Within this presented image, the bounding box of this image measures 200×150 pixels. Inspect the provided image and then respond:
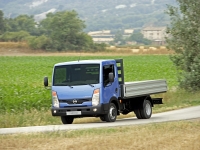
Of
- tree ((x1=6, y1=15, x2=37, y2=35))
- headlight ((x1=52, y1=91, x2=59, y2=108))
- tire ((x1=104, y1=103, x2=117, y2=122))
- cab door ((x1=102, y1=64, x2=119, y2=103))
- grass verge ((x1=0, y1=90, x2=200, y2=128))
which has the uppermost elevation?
tree ((x1=6, y1=15, x2=37, y2=35))

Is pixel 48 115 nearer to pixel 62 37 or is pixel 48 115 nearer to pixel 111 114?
pixel 111 114

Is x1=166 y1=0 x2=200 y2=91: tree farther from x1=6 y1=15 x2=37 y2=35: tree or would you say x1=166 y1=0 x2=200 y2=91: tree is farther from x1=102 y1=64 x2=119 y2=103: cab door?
x1=6 y1=15 x2=37 y2=35: tree

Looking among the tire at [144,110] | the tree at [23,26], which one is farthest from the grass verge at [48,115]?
the tree at [23,26]

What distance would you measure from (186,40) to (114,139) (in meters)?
22.3

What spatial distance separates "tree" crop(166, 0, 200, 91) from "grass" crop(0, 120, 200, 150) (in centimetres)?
1720

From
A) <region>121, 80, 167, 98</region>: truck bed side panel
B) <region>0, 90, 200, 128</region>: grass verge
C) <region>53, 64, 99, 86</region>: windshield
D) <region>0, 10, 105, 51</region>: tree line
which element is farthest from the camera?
<region>0, 10, 105, 51</region>: tree line

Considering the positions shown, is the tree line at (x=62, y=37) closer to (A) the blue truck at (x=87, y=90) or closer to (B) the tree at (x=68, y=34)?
(B) the tree at (x=68, y=34)

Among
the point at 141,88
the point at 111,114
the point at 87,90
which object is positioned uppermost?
the point at 87,90

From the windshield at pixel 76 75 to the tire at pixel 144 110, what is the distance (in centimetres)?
287

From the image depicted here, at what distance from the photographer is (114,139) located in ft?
53.4

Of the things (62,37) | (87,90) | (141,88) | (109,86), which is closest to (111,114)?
(109,86)

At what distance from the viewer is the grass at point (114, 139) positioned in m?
14.9

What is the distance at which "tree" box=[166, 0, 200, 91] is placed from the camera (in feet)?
120

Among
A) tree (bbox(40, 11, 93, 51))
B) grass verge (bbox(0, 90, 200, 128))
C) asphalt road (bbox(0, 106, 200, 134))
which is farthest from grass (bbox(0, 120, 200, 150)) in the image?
tree (bbox(40, 11, 93, 51))
